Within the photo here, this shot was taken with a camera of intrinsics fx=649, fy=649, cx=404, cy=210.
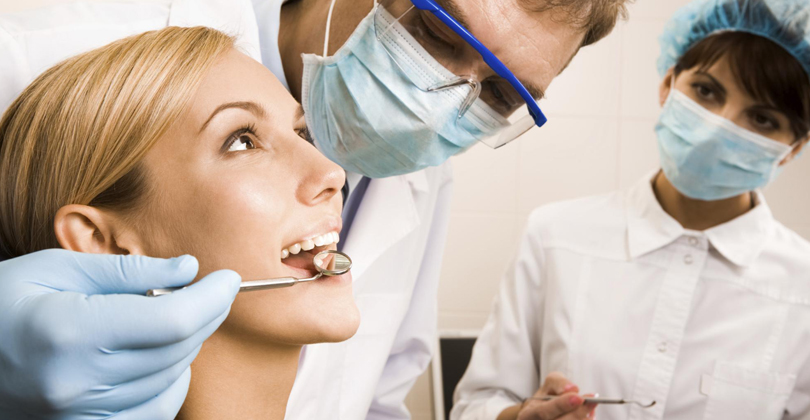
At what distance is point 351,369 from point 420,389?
5.48 feet

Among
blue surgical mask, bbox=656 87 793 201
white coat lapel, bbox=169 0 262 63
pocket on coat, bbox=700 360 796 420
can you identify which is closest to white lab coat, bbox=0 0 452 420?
white coat lapel, bbox=169 0 262 63

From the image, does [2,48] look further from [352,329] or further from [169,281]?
[352,329]

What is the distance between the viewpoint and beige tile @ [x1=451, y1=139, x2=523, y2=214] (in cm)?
290

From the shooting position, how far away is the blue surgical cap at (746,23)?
1535 millimetres

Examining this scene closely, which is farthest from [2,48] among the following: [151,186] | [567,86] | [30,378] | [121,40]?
[567,86]

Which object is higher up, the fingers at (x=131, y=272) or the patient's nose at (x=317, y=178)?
the fingers at (x=131, y=272)

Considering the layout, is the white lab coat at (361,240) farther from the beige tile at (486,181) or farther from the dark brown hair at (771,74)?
the beige tile at (486,181)

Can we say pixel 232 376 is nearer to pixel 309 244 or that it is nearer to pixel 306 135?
pixel 309 244

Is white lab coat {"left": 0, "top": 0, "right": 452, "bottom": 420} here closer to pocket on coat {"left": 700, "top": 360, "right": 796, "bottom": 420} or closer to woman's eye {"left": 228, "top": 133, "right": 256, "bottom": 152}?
woman's eye {"left": 228, "top": 133, "right": 256, "bottom": 152}

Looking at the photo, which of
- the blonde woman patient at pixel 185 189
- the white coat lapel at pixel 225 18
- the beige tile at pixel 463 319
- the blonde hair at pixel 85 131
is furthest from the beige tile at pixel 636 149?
the blonde hair at pixel 85 131

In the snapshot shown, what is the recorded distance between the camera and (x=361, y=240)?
1.38m

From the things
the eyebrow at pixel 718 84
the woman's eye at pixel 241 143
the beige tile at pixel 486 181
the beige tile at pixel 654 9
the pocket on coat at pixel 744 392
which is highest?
the woman's eye at pixel 241 143

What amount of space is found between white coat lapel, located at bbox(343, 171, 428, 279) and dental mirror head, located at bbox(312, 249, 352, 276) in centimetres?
32

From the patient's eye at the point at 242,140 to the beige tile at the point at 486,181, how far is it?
1.92 meters
